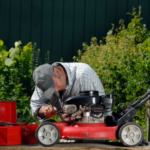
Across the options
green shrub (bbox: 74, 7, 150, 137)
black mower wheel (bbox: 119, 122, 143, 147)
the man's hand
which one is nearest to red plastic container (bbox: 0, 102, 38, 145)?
the man's hand

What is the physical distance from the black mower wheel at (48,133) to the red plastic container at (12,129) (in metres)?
0.15

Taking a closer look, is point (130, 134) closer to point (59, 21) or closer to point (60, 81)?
point (60, 81)

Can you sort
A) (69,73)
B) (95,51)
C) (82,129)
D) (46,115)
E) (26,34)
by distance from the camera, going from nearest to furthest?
(82,129) < (46,115) < (69,73) < (95,51) < (26,34)

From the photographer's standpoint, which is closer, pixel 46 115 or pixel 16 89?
pixel 46 115

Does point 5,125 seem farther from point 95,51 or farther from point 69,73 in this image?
point 95,51

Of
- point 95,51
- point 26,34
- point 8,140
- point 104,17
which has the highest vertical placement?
point 104,17

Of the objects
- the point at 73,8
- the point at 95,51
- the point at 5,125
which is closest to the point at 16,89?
the point at 95,51

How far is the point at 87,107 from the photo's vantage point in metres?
1.24

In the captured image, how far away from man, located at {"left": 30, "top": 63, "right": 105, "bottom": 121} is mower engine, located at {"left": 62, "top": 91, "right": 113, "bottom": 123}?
145mm

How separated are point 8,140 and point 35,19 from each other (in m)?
3.86

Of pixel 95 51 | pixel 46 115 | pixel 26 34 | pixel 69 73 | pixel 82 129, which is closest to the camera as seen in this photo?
pixel 82 129

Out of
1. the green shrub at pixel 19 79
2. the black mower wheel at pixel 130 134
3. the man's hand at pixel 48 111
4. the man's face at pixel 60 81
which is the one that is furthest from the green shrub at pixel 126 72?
the black mower wheel at pixel 130 134

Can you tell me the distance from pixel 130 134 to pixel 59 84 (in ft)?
1.69

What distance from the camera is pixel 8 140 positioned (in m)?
1.25
